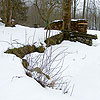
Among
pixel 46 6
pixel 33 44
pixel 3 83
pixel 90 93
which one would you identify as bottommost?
pixel 90 93

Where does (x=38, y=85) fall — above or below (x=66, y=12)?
below

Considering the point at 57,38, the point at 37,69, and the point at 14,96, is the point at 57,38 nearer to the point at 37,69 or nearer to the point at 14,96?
the point at 37,69

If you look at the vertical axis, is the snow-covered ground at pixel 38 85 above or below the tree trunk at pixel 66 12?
below

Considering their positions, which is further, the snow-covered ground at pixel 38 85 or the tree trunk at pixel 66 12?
the tree trunk at pixel 66 12

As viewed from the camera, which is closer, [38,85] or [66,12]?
[38,85]

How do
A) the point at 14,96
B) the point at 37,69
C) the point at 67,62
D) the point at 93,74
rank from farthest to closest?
the point at 67,62
the point at 93,74
the point at 37,69
the point at 14,96

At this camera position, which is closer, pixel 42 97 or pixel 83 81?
pixel 42 97

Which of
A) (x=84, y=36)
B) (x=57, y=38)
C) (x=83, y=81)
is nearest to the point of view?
(x=83, y=81)

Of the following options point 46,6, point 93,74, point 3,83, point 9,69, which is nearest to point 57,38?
point 46,6

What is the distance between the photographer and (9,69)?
1956mm

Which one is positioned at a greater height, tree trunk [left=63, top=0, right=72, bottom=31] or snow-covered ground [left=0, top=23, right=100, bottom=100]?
tree trunk [left=63, top=0, right=72, bottom=31]

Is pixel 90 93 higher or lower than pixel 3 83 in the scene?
lower

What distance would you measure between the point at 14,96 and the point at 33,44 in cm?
266

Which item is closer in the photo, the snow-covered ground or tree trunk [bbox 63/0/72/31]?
the snow-covered ground
